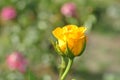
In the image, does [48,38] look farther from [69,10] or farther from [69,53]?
[69,53]

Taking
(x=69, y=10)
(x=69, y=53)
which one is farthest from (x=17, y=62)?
(x=69, y=53)

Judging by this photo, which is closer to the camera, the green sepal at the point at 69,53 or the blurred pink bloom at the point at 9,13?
the green sepal at the point at 69,53

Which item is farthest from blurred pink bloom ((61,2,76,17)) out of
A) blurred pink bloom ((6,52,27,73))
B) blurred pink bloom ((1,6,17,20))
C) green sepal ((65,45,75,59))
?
green sepal ((65,45,75,59))

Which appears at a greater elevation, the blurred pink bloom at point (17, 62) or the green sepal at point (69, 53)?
the green sepal at point (69, 53)

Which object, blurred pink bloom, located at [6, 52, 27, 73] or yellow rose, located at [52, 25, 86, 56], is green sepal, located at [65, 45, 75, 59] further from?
blurred pink bloom, located at [6, 52, 27, 73]

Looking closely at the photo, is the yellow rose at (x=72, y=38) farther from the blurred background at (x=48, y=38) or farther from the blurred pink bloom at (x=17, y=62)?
the blurred pink bloom at (x=17, y=62)

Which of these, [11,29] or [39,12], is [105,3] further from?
[11,29]

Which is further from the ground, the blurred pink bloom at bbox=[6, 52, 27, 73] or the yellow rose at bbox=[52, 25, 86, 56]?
the yellow rose at bbox=[52, 25, 86, 56]

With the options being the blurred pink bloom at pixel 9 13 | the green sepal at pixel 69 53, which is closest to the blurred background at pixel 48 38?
the blurred pink bloom at pixel 9 13

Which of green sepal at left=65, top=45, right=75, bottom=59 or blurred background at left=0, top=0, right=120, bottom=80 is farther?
blurred background at left=0, top=0, right=120, bottom=80
